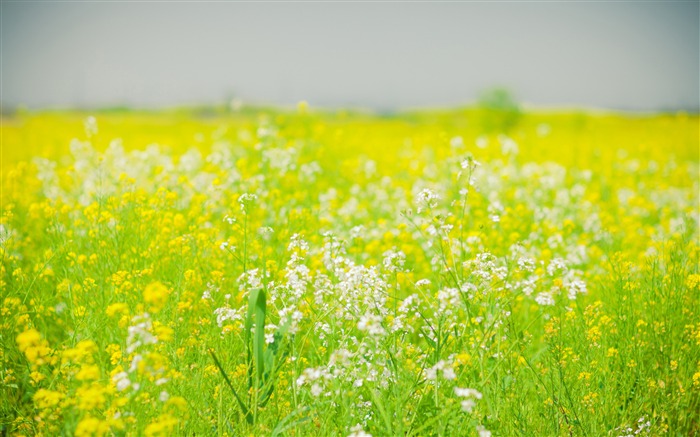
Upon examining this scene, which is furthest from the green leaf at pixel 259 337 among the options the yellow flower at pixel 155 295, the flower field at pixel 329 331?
the yellow flower at pixel 155 295

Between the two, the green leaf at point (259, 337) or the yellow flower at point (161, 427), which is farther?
the green leaf at point (259, 337)

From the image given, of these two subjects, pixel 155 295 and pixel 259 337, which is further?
pixel 259 337

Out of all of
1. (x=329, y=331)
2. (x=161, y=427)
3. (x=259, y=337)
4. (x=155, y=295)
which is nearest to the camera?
(x=161, y=427)

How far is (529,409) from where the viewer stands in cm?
288

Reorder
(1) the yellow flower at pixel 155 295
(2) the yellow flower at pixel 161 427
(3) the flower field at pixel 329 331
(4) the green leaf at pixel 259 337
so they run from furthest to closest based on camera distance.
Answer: (4) the green leaf at pixel 259 337 < (3) the flower field at pixel 329 331 < (1) the yellow flower at pixel 155 295 < (2) the yellow flower at pixel 161 427

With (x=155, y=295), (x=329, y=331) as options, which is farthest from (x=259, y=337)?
(x=155, y=295)

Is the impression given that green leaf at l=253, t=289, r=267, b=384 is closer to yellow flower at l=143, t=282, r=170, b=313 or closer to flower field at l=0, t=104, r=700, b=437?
flower field at l=0, t=104, r=700, b=437

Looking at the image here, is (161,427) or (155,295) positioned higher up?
(155,295)

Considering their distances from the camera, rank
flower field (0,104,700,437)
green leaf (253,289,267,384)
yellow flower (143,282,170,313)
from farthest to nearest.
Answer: green leaf (253,289,267,384), flower field (0,104,700,437), yellow flower (143,282,170,313)

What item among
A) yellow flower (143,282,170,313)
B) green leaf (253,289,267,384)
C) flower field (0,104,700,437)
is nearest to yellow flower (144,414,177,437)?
flower field (0,104,700,437)

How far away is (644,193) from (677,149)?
24.4 ft

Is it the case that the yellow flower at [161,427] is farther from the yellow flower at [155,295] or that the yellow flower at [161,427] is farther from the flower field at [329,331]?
the yellow flower at [155,295]

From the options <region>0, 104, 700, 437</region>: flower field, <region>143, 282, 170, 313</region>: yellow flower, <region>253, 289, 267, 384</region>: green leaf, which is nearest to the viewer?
<region>143, 282, 170, 313</region>: yellow flower

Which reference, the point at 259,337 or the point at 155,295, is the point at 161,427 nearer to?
the point at 155,295
